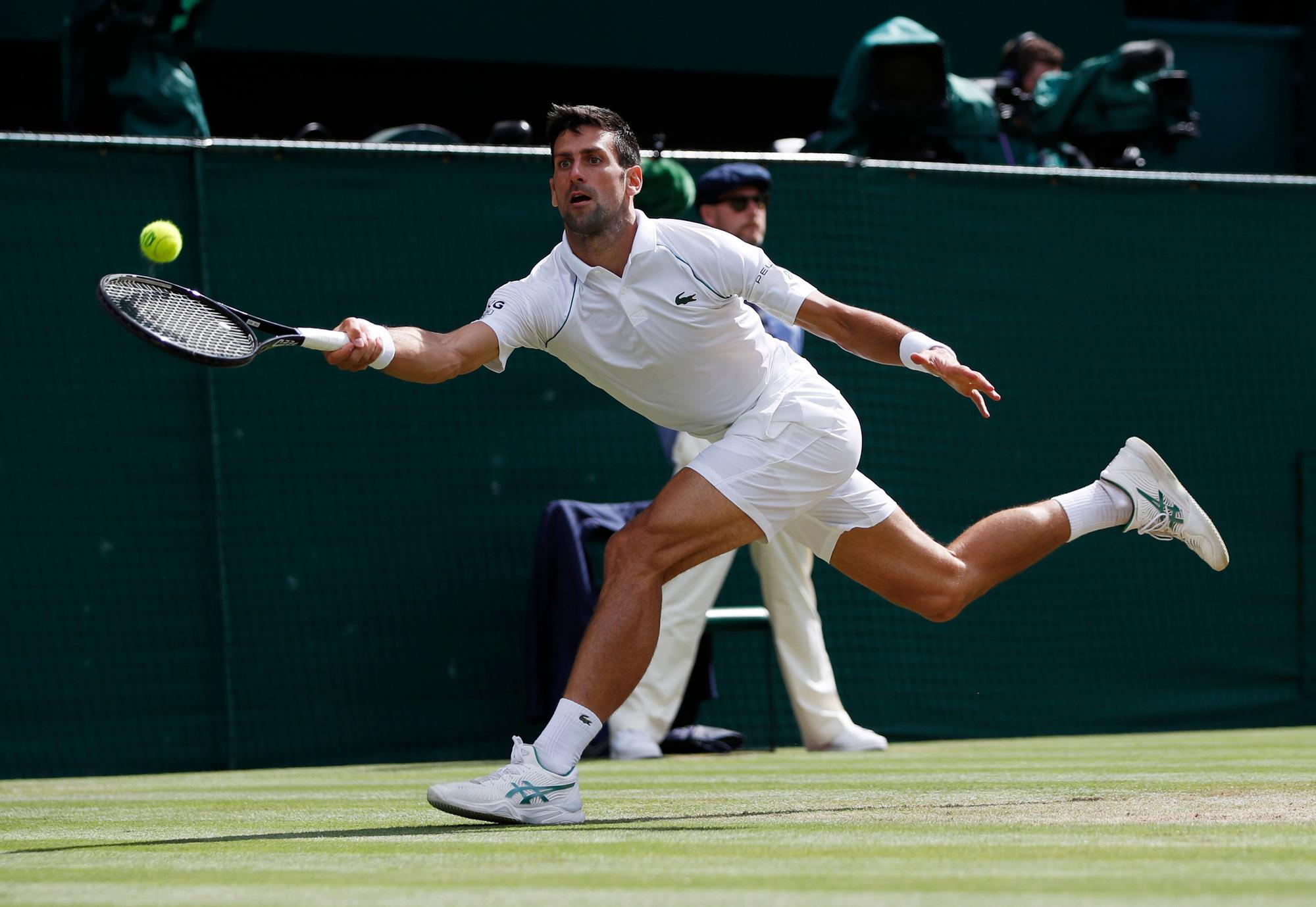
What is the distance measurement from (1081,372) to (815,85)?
3499 mm

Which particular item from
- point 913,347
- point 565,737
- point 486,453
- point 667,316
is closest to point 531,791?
point 565,737

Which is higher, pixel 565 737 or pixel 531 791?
pixel 565 737

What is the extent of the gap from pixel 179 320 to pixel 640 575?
129 centimetres

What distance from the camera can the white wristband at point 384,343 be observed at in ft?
14.3

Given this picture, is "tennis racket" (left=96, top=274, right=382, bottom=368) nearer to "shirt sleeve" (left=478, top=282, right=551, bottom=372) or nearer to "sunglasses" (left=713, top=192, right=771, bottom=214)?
"shirt sleeve" (left=478, top=282, right=551, bottom=372)

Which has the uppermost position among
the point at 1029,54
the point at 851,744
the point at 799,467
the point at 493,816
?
the point at 1029,54

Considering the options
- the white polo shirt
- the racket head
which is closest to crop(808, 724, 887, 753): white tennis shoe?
the white polo shirt

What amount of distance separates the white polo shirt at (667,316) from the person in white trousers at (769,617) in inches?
92.2

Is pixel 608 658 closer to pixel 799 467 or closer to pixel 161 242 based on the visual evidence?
pixel 799 467

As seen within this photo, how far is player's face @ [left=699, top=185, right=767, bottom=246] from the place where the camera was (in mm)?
7609

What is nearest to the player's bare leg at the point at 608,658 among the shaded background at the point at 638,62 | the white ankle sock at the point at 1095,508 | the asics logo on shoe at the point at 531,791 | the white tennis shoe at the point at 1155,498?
the asics logo on shoe at the point at 531,791

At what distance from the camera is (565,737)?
14.4 feet

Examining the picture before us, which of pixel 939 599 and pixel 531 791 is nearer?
pixel 531 791

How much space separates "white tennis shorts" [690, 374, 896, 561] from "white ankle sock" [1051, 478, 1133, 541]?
0.68m
